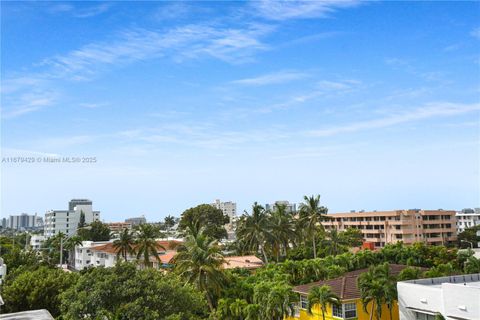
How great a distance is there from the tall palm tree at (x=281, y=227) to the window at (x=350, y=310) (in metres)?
29.5

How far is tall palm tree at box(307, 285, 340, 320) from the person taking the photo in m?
33.8

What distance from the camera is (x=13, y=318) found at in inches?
990

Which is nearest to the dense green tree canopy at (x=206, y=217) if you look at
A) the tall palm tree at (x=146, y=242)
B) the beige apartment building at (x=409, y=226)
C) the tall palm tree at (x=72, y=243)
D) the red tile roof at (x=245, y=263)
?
the tall palm tree at (x=72, y=243)

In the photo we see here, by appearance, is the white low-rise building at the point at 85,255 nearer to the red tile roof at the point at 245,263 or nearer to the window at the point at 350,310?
the red tile roof at the point at 245,263

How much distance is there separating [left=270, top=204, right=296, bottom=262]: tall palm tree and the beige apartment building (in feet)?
121

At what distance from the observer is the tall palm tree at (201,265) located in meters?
39.7

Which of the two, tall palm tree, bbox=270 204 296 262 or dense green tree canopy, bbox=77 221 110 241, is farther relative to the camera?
dense green tree canopy, bbox=77 221 110 241

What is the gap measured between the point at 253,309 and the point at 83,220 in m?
133

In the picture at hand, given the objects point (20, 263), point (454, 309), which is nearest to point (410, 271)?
point (454, 309)

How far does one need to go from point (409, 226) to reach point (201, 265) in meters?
73.9

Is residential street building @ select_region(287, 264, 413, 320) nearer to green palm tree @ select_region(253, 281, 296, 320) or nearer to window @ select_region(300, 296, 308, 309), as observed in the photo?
window @ select_region(300, 296, 308, 309)

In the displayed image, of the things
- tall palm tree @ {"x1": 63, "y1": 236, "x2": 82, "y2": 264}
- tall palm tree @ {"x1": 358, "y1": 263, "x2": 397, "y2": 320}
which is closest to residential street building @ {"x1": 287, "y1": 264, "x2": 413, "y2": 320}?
tall palm tree @ {"x1": 358, "y1": 263, "x2": 397, "y2": 320}

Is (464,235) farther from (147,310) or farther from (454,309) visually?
(147,310)

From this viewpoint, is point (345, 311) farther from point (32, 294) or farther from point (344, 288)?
point (32, 294)
